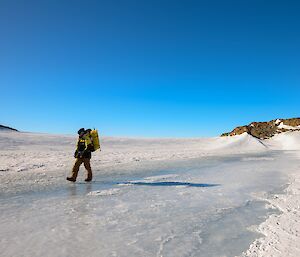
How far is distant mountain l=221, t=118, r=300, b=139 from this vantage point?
158 ft

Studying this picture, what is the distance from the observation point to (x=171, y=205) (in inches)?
270

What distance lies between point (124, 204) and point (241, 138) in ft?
109

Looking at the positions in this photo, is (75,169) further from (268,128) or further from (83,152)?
(268,128)

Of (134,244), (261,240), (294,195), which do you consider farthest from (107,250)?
(294,195)

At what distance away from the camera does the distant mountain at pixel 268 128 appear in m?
48.2

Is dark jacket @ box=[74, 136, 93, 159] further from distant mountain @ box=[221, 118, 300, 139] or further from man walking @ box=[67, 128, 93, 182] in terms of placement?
distant mountain @ box=[221, 118, 300, 139]

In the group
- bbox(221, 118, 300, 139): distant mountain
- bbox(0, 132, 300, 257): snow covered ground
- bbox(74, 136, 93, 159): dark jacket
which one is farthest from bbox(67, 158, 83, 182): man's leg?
bbox(221, 118, 300, 139): distant mountain

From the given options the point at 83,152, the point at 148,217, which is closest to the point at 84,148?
the point at 83,152

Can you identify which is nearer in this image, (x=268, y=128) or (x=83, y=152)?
(x=83, y=152)

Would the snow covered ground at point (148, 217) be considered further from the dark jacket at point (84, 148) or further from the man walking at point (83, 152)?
the dark jacket at point (84, 148)

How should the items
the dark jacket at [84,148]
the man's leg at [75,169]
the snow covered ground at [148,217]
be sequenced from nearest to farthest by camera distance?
the snow covered ground at [148,217] → the man's leg at [75,169] → the dark jacket at [84,148]

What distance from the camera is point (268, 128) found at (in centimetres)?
5031

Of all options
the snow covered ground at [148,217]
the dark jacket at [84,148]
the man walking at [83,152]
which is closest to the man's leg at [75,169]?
the man walking at [83,152]

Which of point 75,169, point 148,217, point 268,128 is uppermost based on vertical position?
point 268,128
